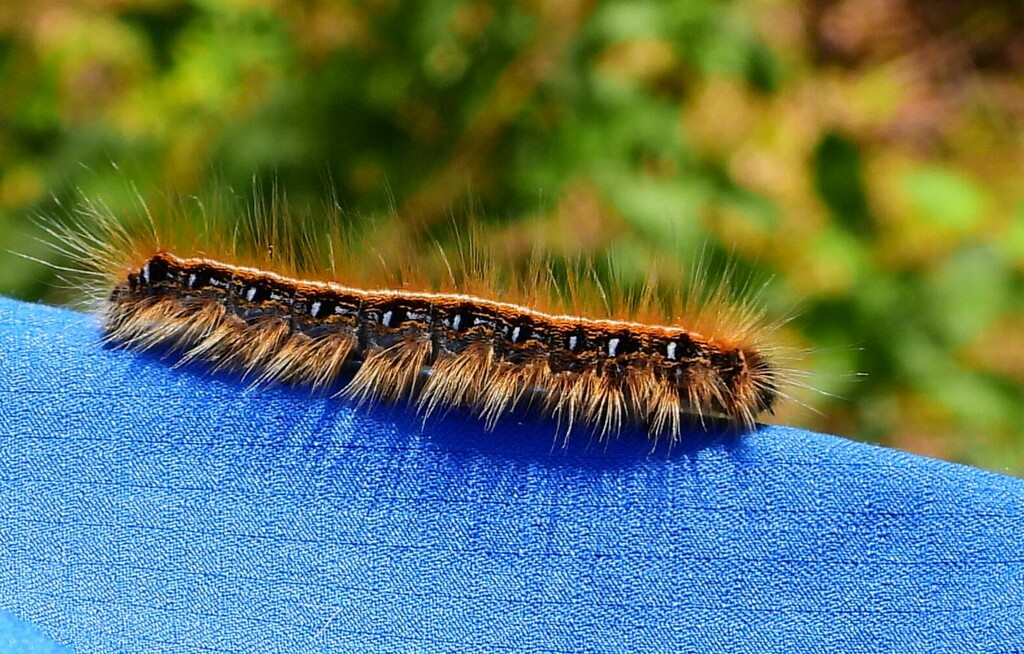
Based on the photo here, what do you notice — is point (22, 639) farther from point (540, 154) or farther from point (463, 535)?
point (540, 154)

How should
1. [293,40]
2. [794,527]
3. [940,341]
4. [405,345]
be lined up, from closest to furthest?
[794,527]
[405,345]
[940,341]
[293,40]

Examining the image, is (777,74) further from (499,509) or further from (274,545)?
(274,545)

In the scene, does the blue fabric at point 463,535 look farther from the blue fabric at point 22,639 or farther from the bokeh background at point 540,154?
the bokeh background at point 540,154

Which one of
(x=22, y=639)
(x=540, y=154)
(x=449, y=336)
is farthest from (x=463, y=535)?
(x=540, y=154)

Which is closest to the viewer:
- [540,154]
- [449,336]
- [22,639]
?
[22,639]

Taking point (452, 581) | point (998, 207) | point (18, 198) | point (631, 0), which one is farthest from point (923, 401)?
point (18, 198)

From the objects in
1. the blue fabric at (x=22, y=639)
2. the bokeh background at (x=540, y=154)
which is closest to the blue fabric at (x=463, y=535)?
the blue fabric at (x=22, y=639)

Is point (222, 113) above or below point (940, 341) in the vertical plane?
above
